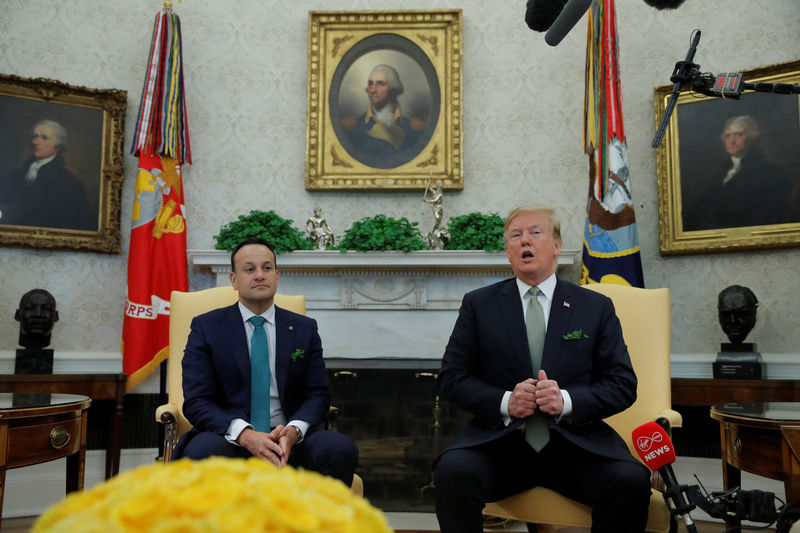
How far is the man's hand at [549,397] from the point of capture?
2371mm

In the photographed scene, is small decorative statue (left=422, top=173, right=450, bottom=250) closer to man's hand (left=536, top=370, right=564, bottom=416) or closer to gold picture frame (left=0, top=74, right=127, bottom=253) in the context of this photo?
gold picture frame (left=0, top=74, right=127, bottom=253)

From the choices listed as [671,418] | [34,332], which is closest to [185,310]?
[34,332]

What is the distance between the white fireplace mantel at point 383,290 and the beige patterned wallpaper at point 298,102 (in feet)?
2.01

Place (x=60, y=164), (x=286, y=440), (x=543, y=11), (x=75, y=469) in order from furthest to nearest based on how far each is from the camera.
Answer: (x=60, y=164) < (x=75, y=469) < (x=543, y=11) < (x=286, y=440)

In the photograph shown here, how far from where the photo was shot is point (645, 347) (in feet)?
10.2

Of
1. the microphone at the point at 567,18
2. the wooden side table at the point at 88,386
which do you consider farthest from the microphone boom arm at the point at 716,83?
the wooden side table at the point at 88,386

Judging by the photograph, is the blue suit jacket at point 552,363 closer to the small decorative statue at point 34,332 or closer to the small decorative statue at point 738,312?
the small decorative statue at point 738,312

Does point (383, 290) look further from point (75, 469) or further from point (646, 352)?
point (75, 469)

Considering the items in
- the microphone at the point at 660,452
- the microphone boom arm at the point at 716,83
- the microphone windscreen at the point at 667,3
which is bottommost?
the microphone at the point at 660,452

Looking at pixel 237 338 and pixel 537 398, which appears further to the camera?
pixel 237 338

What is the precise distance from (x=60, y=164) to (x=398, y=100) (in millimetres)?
2817

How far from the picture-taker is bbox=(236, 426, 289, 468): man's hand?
2.51m

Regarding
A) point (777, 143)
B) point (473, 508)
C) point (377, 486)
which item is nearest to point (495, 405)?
point (473, 508)

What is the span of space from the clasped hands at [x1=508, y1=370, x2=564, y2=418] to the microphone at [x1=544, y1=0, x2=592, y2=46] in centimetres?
135
